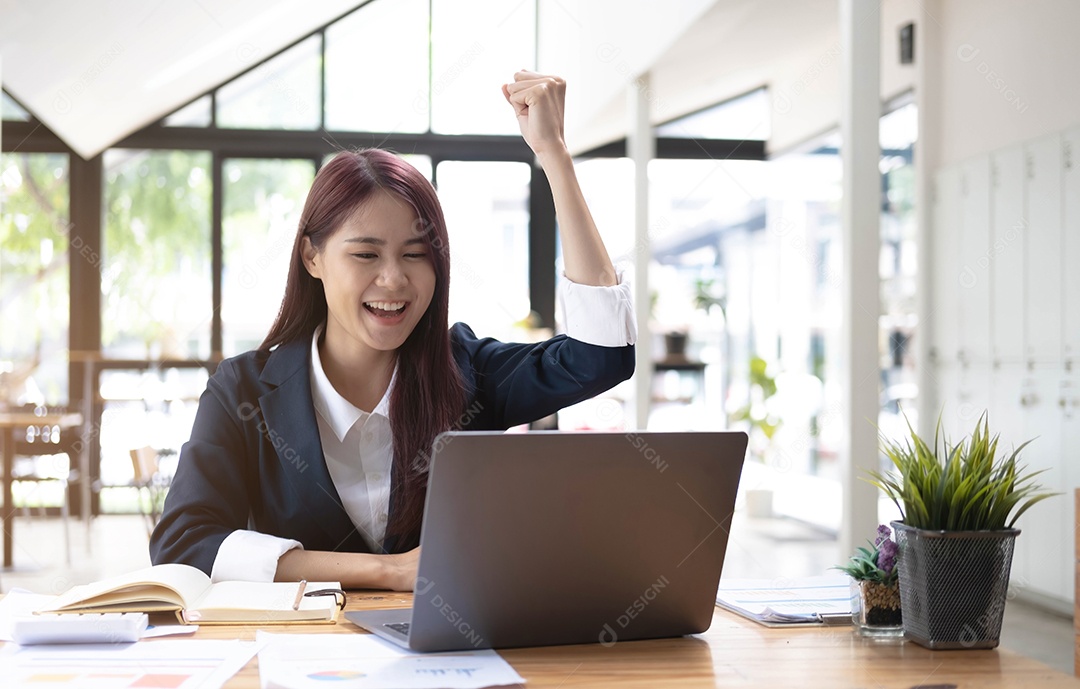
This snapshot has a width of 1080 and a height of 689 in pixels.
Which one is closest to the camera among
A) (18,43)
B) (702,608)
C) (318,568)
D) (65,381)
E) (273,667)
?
(273,667)

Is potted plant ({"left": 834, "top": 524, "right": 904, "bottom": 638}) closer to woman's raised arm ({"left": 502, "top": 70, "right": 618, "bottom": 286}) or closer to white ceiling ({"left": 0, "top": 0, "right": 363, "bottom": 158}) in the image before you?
woman's raised arm ({"left": 502, "top": 70, "right": 618, "bottom": 286})

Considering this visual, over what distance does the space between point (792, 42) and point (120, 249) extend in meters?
5.40

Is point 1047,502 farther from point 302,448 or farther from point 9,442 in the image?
point 9,442

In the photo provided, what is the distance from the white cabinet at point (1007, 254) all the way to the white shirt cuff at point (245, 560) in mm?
4168

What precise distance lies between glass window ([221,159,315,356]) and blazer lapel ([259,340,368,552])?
22.8 feet

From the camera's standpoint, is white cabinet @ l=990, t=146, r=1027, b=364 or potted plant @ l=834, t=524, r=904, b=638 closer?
potted plant @ l=834, t=524, r=904, b=638

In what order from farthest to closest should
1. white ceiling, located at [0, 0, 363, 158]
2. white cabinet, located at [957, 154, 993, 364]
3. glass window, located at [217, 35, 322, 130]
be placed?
1. glass window, located at [217, 35, 322, 130]
2. white ceiling, located at [0, 0, 363, 158]
3. white cabinet, located at [957, 154, 993, 364]

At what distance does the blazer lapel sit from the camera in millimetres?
1619

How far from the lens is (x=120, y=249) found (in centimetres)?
830

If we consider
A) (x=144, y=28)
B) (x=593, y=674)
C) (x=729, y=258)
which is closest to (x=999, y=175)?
(x=729, y=258)

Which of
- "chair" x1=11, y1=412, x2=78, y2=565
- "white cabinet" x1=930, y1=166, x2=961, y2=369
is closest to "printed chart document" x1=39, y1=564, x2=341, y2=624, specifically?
"white cabinet" x1=930, y1=166, x2=961, y2=369

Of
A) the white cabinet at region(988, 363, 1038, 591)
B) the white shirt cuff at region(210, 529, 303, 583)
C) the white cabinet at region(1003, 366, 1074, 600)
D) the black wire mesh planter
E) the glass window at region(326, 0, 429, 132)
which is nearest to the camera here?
the black wire mesh planter

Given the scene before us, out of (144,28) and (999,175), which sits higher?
(144,28)

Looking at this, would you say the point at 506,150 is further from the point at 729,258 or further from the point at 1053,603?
the point at 1053,603
